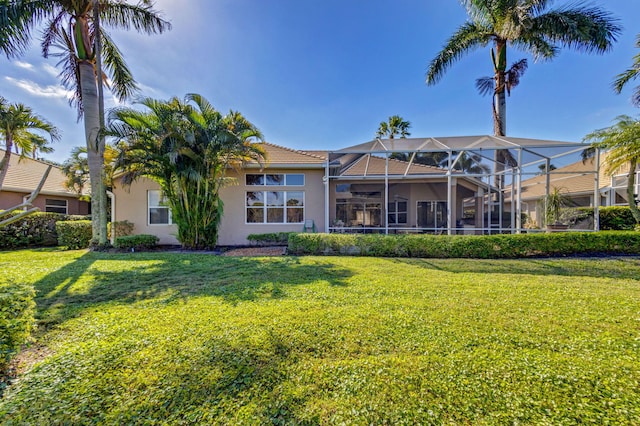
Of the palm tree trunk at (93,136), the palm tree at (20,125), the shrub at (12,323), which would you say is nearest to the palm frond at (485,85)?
the palm tree trunk at (93,136)

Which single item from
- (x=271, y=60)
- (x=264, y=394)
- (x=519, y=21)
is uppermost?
(x=519, y=21)

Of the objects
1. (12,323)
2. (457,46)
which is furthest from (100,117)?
(457,46)

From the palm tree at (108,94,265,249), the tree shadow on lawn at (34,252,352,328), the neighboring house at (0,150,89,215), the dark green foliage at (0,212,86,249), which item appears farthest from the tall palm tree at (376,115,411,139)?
the neighboring house at (0,150,89,215)

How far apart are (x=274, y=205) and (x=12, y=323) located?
1045cm

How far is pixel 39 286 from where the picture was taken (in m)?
5.12

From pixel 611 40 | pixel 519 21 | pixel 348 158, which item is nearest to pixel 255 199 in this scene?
pixel 348 158

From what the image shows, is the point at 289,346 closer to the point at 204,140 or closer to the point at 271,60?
the point at 204,140

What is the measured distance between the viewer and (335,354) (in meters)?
2.70

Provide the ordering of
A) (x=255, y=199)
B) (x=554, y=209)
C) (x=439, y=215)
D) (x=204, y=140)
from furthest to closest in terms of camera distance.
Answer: (x=439, y=215), (x=255, y=199), (x=554, y=209), (x=204, y=140)

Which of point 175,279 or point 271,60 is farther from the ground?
point 271,60

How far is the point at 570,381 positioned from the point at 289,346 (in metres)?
2.67

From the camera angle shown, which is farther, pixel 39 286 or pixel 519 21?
pixel 519 21

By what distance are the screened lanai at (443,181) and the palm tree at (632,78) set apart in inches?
165

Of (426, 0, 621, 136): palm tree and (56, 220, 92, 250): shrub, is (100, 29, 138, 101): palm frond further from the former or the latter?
(426, 0, 621, 136): palm tree
